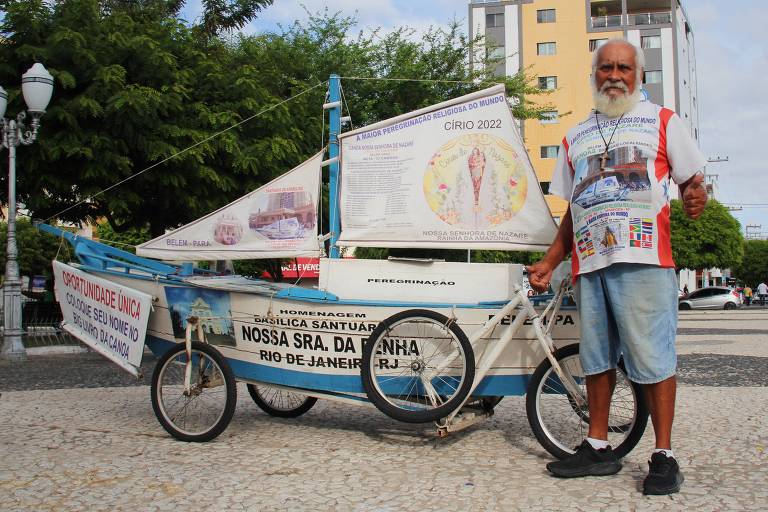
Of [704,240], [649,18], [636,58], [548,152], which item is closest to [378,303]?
[636,58]

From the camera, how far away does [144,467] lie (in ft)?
14.0

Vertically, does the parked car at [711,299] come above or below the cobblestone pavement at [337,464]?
below

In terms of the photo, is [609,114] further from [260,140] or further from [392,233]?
[260,140]

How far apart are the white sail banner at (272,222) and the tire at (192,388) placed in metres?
1.01

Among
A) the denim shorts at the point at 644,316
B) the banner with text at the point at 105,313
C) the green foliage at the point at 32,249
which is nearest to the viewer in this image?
the denim shorts at the point at 644,316

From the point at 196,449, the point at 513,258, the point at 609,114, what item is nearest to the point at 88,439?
the point at 196,449

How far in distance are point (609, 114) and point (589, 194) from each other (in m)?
0.46

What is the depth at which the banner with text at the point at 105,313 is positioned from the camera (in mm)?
5422

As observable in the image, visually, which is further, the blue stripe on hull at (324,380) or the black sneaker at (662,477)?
the blue stripe on hull at (324,380)

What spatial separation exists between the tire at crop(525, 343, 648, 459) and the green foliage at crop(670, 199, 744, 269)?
4402 cm

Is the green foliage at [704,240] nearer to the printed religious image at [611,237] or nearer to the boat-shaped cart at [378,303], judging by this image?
the boat-shaped cart at [378,303]

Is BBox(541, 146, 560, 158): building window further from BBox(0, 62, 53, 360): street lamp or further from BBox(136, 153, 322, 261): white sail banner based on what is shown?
BBox(136, 153, 322, 261): white sail banner

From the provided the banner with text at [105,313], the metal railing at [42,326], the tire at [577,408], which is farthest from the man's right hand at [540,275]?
the metal railing at [42,326]

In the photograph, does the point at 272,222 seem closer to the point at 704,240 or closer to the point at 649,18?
the point at 704,240
